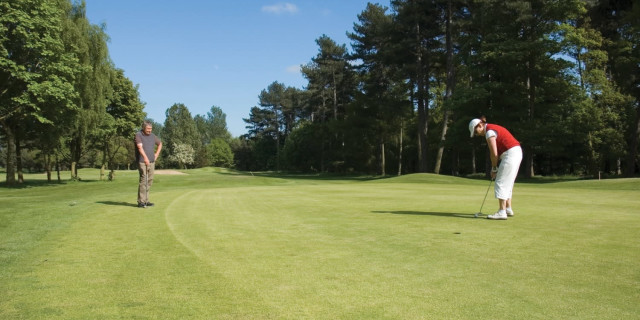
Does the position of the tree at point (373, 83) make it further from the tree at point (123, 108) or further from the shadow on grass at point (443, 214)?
the shadow on grass at point (443, 214)

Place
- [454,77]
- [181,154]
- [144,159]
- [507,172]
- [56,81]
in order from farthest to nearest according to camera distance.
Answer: [181,154] → [454,77] → [56,81] → [144,159] → [507,172]

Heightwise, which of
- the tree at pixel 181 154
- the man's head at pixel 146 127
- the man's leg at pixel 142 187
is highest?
the tree at pixel 181 154

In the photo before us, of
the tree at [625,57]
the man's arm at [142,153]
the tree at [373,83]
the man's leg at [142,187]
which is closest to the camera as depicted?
the man's leg at [142,187]

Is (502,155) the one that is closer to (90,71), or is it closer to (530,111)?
(530,111)

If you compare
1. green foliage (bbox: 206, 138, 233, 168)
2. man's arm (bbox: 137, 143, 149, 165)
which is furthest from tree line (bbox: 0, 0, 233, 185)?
green foliage (bbox: 206, 138, 233, 168)

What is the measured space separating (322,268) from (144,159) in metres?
8.37

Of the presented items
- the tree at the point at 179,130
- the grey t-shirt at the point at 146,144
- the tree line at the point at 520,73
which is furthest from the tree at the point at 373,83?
the tree at the point at 179,130

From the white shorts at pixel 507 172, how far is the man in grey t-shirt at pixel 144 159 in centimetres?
876

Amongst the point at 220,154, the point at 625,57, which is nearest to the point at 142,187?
the point at 625,57

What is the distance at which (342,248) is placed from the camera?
5.64 metres

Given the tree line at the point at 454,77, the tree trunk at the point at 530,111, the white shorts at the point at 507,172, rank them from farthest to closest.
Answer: the tree trunk at the point at 530,111
the tree line at the point at 454,77
the white shorts at the point at 507,172

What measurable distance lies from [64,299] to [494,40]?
3608 cm

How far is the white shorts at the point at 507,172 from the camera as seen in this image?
28.8 feet

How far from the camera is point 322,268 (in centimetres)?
460
